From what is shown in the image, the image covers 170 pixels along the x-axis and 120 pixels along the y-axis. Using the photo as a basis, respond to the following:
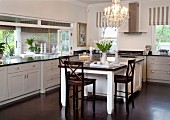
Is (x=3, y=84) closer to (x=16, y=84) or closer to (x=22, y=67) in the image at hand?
(x=16, y=84)

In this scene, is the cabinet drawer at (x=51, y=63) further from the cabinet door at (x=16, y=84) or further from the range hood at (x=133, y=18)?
the range hood at (x=133, y=18)

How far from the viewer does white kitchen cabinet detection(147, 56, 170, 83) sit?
7.43 metres

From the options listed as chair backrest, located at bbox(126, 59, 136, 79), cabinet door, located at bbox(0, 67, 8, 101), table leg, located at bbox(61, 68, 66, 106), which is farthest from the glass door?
chair backrest, located at bbox(126, 59, 136, 79)

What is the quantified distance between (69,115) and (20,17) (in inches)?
120

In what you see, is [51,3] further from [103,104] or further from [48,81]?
[103,104]

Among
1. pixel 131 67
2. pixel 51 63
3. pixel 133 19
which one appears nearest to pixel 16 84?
pixel 51 63

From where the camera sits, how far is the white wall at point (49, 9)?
563 cm

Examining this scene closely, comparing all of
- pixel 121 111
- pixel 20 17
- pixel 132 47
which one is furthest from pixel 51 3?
pixel 121 111

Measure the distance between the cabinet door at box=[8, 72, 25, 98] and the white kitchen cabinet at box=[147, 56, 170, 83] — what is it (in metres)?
4.35

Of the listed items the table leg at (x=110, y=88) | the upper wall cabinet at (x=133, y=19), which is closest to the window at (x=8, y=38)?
the table leg at (x=110, y=88)

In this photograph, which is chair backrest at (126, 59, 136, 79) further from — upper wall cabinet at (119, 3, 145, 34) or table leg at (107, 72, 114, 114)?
upper wall cabinet at (119, 3, 145, 34)

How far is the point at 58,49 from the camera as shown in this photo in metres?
8.05

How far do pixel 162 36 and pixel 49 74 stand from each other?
4.34 m

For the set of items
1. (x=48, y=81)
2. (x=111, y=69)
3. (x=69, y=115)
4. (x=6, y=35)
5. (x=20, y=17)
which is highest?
(x=20, y=17)
